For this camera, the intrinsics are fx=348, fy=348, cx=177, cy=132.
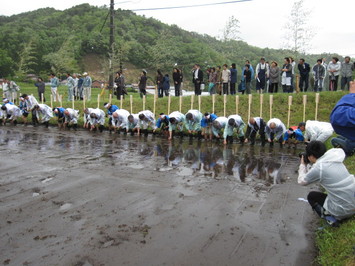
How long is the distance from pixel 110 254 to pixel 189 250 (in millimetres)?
1015

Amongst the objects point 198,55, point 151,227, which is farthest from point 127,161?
point 198,55

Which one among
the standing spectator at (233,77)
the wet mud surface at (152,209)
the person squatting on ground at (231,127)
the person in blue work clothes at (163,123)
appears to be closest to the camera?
the wet mud surface at (152,209)

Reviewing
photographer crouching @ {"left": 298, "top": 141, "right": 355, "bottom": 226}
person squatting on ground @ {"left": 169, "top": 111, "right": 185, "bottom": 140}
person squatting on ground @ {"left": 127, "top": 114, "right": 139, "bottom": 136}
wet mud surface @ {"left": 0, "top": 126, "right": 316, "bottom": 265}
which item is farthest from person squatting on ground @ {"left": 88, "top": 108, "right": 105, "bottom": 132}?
photographer crouching @ {"left": 298, "top": 141, "right": 355, "bottom": 226}

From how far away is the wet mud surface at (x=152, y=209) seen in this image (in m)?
4.47

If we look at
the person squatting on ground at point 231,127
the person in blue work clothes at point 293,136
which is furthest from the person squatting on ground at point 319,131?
the person squatting on ground at point 231,127

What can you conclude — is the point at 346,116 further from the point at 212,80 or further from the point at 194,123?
the point at 212,80

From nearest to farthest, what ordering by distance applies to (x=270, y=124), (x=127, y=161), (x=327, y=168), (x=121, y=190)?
(x=327, y=168)
(x=121, y=190)
(x=127, y=161)
(x=270, y=124)

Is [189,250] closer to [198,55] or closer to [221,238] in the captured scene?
[221,238]

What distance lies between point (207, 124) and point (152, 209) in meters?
7.76

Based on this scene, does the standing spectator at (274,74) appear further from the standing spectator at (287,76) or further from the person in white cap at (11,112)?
the person in white cap at (11,112)

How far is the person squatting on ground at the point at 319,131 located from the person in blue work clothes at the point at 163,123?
19.5 feet

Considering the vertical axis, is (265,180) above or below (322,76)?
below

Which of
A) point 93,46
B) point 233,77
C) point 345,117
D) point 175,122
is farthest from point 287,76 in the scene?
point 93,46

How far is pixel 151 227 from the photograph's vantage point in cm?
526
